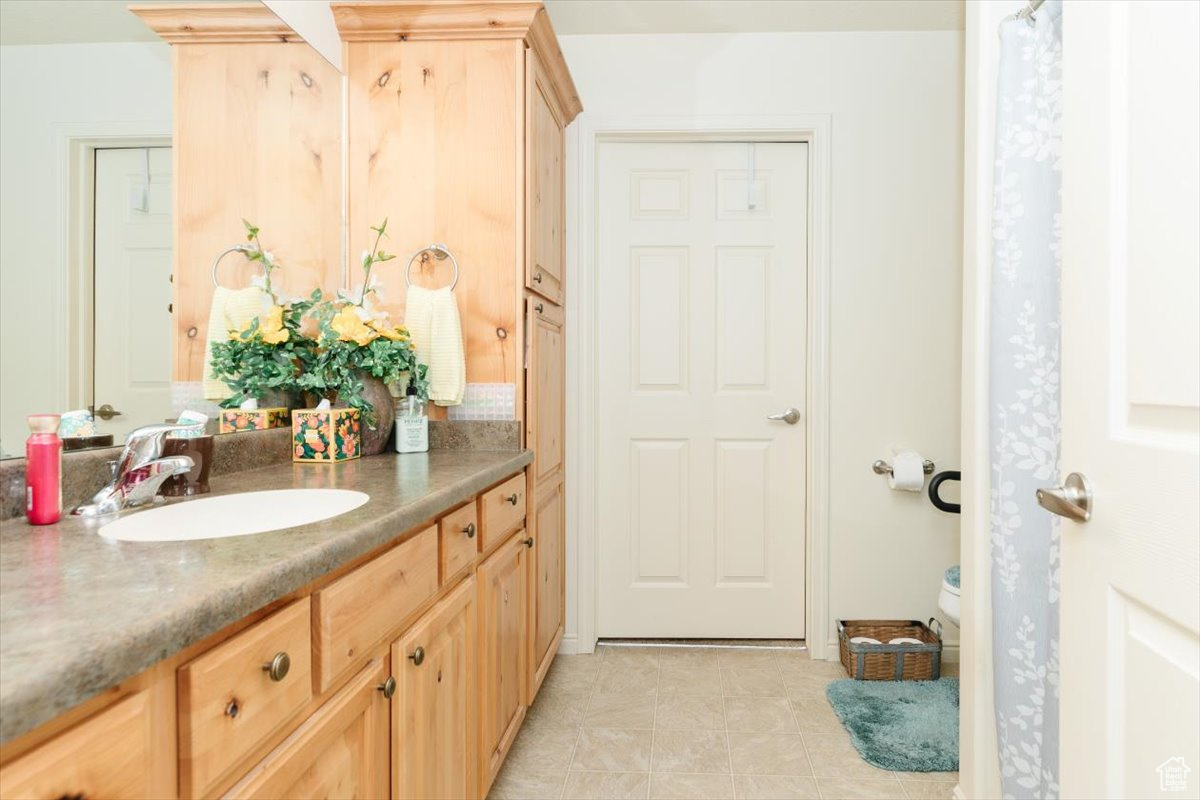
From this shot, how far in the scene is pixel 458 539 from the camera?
1373 millimetres

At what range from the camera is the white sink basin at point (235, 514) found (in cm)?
97

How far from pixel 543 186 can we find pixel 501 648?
1445 millimetres

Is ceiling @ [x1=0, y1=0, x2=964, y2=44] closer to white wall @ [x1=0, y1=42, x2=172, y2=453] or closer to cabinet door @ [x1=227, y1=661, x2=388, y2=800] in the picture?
white wall @ [x1=0, y1=42, x2=172, y2=453]

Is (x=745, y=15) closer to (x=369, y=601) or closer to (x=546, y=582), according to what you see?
(x=546, y=582)

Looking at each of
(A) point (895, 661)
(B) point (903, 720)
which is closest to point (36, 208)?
(B) point (903, 720)

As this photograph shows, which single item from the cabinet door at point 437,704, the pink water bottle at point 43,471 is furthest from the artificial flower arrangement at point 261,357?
the cabinet door at point 437,704

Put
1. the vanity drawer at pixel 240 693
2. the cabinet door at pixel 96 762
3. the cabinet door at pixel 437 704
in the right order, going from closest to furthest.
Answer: the cabinet door at pixel 96 762, the vanity drawer at pixel 240 693, the cabinet door at pixel 437 704

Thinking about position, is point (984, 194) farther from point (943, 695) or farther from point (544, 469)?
point (943, 695)

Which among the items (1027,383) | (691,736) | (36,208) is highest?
(36,208)

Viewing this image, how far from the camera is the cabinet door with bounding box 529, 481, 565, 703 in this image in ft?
6.83

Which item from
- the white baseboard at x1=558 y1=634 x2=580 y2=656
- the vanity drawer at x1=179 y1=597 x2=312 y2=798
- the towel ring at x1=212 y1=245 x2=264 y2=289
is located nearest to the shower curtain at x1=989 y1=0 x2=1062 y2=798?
the vanity drawer at x1=179 y1=597 x2=312 y2=798

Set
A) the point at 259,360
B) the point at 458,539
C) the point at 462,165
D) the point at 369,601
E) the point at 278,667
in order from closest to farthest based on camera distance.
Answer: the point at 278,667 < the point at 369,601 < the point at 458,539 < the point at 259,360 < the point at 462,165

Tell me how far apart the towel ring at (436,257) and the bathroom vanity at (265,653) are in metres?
0.72

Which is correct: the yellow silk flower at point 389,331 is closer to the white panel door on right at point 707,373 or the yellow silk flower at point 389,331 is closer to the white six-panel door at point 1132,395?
the white panel door on right at point 707,373
